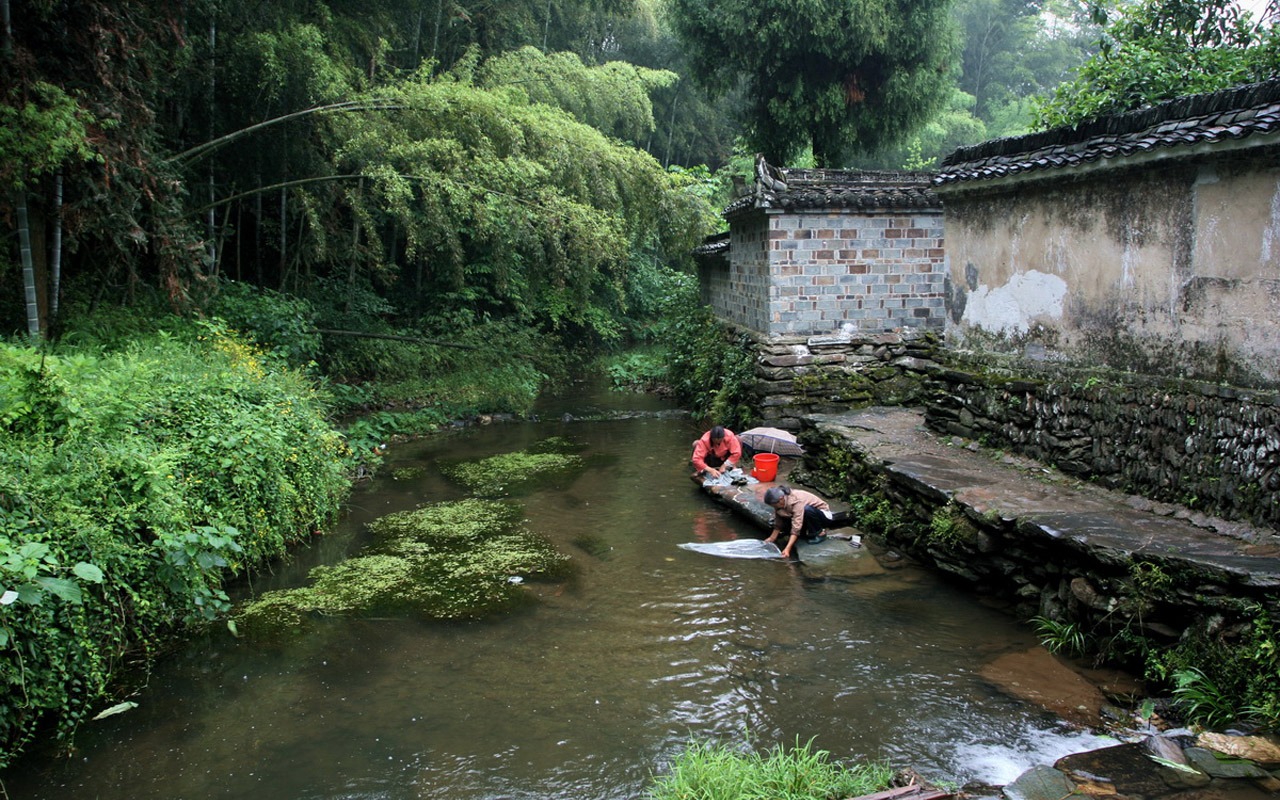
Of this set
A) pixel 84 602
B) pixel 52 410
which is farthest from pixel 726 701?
pixel 52 410

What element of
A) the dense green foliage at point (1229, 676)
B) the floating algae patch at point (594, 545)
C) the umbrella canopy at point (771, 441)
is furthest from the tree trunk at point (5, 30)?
the dense green foliage at point (1229, 676)

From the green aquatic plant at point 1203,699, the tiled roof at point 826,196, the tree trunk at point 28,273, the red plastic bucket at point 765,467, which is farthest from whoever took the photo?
the tiled roof at point 826,196

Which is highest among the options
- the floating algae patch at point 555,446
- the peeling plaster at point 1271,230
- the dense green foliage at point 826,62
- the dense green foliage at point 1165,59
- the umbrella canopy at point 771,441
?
the dense green foliage at point 826,62

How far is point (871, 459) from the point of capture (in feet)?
30.2

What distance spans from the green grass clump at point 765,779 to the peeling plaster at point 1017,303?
511cm

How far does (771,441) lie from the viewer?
10.9m

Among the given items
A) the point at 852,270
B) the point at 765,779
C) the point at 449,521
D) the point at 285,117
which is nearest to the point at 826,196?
the point at 852,270

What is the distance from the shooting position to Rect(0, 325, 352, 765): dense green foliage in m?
5.01

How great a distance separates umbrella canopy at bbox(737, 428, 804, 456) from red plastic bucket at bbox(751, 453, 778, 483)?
0.33m

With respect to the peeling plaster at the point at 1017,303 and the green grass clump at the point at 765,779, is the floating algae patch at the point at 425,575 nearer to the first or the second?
the green grass clump at the point at 765,779

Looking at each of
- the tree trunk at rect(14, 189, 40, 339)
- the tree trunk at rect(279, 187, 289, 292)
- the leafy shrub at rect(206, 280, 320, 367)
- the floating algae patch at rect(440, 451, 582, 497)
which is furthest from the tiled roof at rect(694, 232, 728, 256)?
the tree trunk at rect(14, 189, 40, 339)

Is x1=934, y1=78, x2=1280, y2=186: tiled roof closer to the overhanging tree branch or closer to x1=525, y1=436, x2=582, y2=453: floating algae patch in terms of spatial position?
x1=525, y1=436, x2=582, y2=453: floating algae patch

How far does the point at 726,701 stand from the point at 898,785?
1.42 m

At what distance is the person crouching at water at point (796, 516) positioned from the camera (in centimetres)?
838
